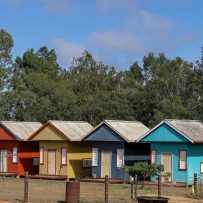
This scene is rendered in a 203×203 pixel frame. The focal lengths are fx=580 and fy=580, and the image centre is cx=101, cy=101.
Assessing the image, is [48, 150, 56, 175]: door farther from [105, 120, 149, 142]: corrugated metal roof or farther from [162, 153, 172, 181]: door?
[162, 153, 172, 181]: door

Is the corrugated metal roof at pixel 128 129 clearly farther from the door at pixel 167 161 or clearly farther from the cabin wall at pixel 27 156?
the cabin wall at pixel 27 156

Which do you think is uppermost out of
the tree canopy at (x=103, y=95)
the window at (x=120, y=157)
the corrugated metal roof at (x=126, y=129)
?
the tree canopy at (x=103, y=95)

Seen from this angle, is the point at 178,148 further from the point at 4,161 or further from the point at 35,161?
the point at 4,161

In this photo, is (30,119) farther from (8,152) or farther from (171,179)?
(171,179)

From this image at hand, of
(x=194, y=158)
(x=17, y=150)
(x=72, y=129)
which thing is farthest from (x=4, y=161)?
(x=194, y=158)

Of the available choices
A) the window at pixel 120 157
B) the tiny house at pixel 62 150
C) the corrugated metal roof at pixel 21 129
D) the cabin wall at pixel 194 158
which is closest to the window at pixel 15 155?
the corrugated metal roof at pixel 21 129

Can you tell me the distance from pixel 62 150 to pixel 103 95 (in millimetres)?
27586

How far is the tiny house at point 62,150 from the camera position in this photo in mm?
45062

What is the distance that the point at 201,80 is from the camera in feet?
218

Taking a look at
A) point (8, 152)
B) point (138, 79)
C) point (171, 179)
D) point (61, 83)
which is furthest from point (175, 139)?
point (138, 79)

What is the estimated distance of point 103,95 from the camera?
7244cm

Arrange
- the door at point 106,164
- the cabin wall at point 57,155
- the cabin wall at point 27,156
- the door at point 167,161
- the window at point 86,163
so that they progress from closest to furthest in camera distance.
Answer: the door at point 167,161 → the door at point 106,164 → the cabin wall at point 57,155 → the window at point 86,163 → the cabin wall at point 27,156

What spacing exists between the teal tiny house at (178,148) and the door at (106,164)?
3368 millimetres

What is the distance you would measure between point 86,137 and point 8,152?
859 cm
